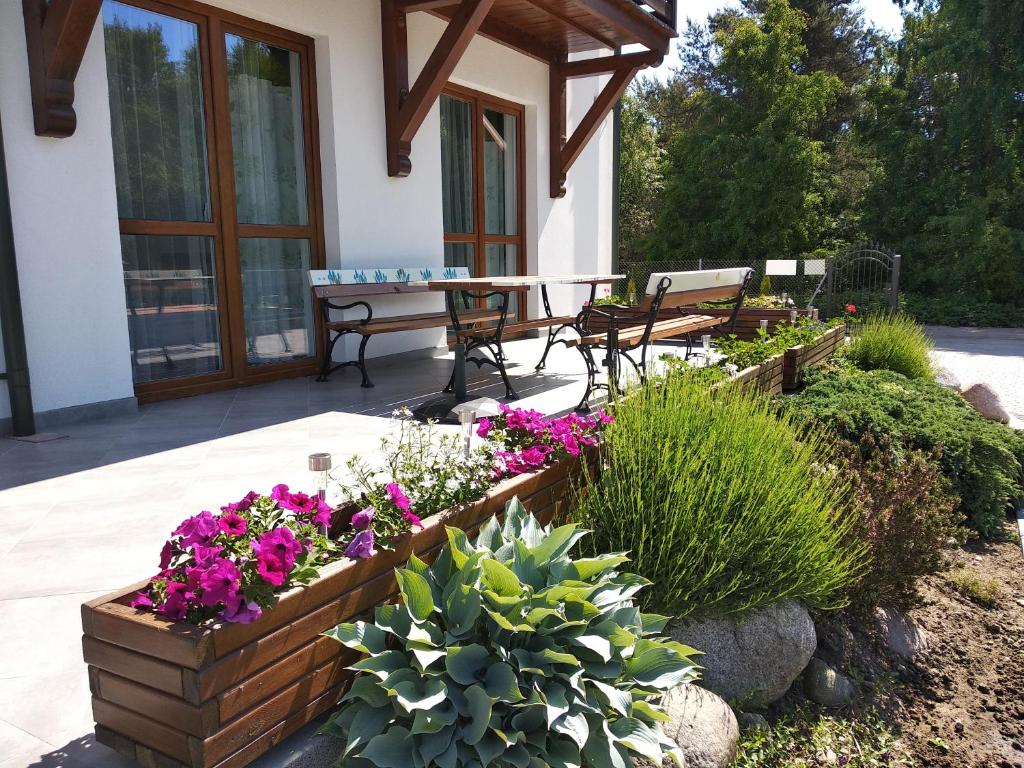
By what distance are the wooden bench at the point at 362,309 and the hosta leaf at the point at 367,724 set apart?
423 cm

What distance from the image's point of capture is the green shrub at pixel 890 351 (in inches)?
259

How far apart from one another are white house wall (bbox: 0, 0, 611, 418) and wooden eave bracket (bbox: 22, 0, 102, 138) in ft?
0.25

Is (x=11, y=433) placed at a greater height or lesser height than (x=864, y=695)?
greater

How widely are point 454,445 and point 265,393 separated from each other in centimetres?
405

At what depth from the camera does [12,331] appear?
4.52m

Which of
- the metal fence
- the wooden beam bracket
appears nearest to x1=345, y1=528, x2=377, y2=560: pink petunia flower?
the wooden beam bracket

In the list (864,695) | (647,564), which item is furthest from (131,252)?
(864,695)

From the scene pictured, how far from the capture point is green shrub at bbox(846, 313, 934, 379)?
658cm

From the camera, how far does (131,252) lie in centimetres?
547

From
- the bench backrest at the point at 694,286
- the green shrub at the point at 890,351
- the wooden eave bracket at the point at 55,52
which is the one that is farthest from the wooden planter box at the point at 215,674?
the green shrub at the point at 890,351

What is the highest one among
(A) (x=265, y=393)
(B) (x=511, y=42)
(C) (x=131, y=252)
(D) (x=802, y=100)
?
(D) (x=802, y=100)

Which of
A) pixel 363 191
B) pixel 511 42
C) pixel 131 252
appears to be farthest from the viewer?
pixel 511 42

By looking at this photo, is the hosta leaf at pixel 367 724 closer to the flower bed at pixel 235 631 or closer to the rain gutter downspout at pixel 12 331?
the flower bed at pixel 235 631

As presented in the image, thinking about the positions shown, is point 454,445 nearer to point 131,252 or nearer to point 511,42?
point 131,252
